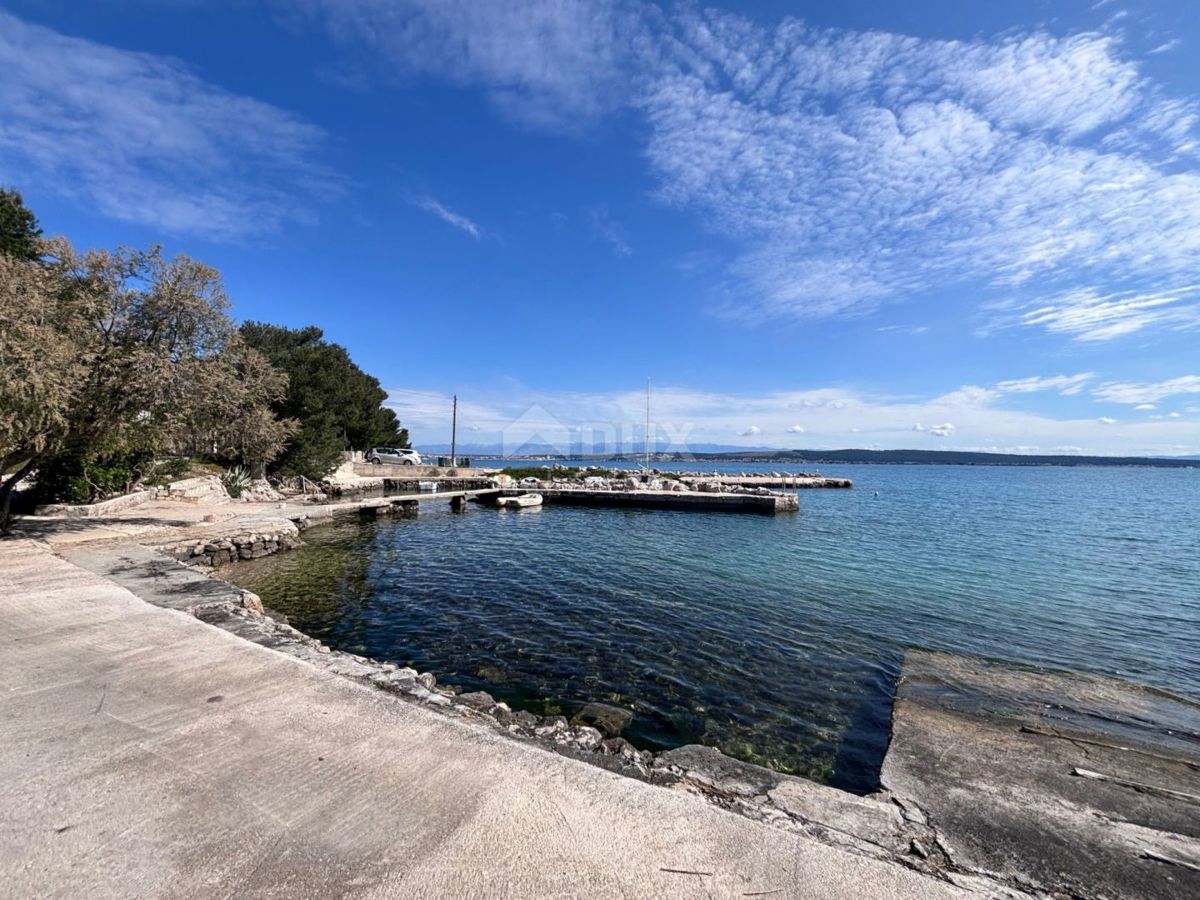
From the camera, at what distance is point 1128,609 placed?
1305 centimetres

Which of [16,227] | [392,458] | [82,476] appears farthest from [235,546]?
[392,458]

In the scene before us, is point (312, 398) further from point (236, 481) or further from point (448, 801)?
point (448, 801)

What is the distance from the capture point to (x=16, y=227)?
23.5 m

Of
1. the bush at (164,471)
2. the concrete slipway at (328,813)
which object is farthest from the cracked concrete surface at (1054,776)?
the bush at (164,471)

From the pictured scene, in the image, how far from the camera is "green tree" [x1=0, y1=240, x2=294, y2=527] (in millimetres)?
9953

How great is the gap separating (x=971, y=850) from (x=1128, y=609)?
46.5ft

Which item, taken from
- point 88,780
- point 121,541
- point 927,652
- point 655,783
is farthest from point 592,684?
point 121,541

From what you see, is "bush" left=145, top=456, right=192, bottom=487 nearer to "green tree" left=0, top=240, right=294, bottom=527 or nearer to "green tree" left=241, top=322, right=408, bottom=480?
"green tree" left=0, top=240, right=294, bottom=527

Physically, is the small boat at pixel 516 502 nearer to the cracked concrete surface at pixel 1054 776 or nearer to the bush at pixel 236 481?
the bush at pixel 236 481

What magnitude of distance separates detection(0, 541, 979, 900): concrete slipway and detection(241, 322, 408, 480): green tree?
22408 mm

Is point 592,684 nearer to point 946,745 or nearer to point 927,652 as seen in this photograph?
point 946,745

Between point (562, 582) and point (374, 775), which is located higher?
point (374, 775)

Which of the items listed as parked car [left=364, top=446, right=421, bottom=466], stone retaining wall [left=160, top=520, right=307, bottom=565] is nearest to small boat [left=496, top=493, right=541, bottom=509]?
stone retaining wall [left=160, top=520, right=307, bottom=565]

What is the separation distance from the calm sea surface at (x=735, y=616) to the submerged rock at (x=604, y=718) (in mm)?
183
